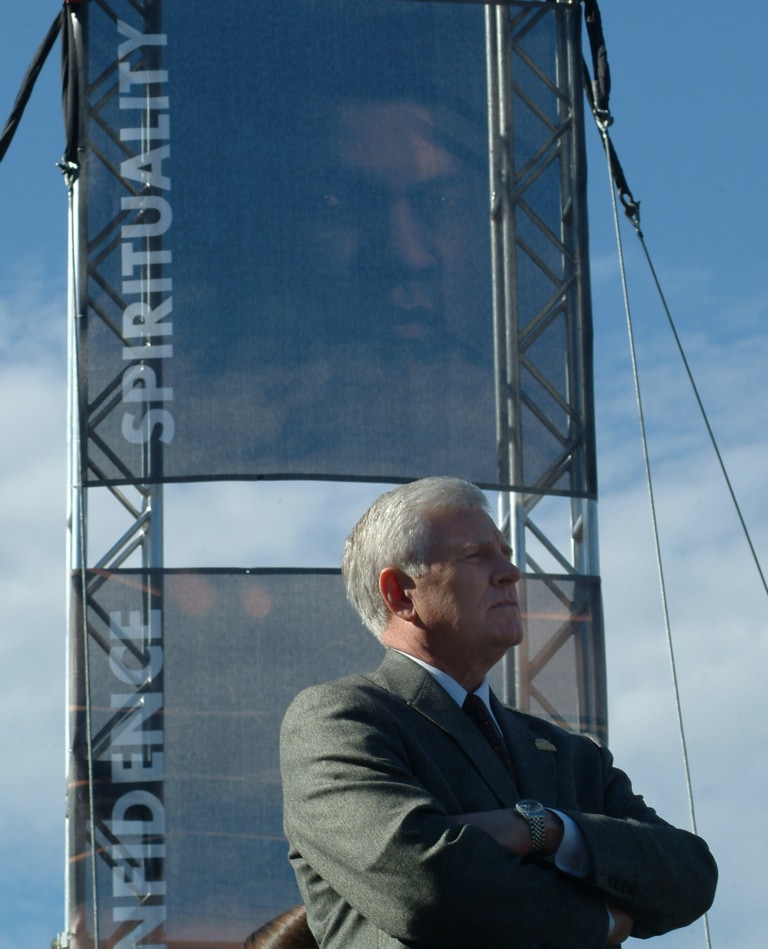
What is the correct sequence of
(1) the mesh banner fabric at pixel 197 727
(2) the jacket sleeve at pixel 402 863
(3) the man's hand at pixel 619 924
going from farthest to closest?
(1) the mesh banner fabric at pixel 197 727, (3) the man's hand at pixel 619 924, (2) the jacket sleeve at pixel 402 863

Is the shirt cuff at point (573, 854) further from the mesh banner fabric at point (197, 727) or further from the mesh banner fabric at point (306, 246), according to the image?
the mesh banner fabric at point (306, 246)

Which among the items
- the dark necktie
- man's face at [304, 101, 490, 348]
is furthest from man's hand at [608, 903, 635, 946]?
man's face at [304, 101, 490, 348]

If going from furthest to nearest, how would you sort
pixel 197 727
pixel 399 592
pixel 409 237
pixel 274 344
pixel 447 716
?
pixel 409 237, pixel 274 344, pixel 197 727, pixel 399 592, pixel 447 716

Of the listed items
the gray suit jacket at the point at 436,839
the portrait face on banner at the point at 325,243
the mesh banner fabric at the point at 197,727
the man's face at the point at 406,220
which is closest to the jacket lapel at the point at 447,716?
the gray suit jacket at the point at 436,839

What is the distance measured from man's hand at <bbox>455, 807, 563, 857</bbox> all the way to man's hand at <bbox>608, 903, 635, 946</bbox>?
10 cm

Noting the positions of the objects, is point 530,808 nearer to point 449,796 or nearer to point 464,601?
point 449,796

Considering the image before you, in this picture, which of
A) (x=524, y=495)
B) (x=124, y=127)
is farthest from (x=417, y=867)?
(x=124, y=127)

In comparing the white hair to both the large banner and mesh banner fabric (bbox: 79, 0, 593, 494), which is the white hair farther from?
mesh banner fabric (bbox: 79, 0, 593, 494)

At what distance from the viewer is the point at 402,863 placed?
61.8 inches

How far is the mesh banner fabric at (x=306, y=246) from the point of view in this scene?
4027 mm

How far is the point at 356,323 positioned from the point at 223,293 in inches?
14.0

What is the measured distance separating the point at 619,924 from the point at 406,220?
2.80 m

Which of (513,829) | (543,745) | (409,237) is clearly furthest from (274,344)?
(513,829)

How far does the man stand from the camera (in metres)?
1.58
